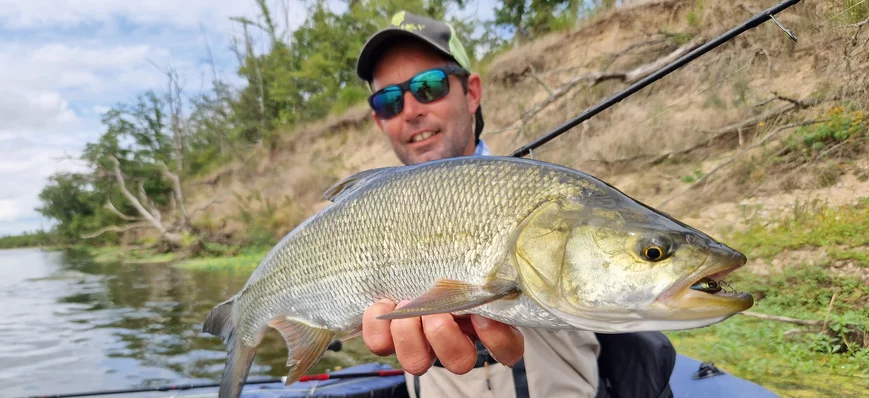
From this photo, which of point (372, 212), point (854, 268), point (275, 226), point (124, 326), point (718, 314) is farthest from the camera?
point (275, 226)

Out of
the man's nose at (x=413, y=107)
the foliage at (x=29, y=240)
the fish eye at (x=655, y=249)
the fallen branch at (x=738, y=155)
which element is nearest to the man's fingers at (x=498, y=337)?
the fish eye at (x=655, y=249)

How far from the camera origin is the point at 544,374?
1845mm

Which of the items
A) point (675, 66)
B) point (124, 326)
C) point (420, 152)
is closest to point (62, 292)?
point (124, 326)

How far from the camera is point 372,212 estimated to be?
→ 1.57m

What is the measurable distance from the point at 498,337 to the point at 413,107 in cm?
189

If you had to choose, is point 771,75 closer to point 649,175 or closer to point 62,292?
point 649,175

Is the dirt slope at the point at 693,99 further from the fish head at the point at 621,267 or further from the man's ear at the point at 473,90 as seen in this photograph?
the fish head at the point at 621,267

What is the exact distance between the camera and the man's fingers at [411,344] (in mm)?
1577

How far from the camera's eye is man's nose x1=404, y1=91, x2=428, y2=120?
10.1ft

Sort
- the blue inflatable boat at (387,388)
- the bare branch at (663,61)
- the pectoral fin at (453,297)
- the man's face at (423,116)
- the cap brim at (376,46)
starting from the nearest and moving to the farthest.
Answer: the pectoral fin at (453,297)
the blue inflatable boat at (387,388)
the cap brim at (376,46)
the man's face at (423,116)
the bare branch at (663,61)

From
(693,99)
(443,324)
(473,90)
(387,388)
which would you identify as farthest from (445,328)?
(693,99)

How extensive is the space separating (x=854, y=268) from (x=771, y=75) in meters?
2.29

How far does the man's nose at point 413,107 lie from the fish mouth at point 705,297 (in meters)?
2.23

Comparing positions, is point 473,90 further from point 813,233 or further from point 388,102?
point 813,233
